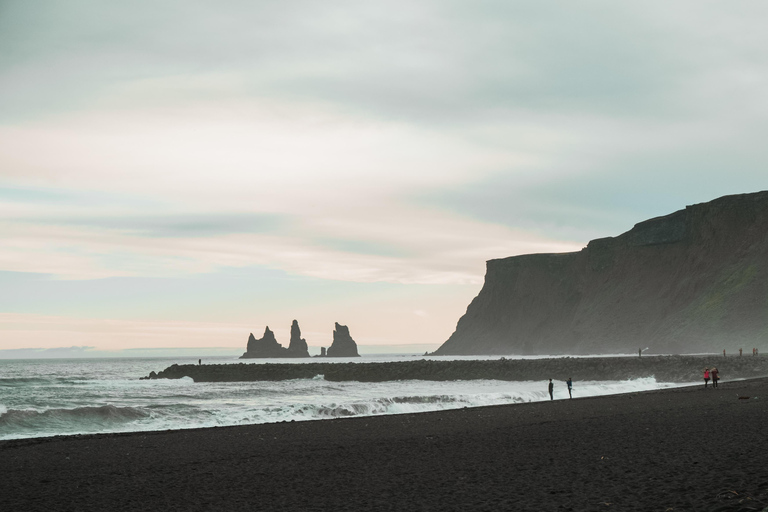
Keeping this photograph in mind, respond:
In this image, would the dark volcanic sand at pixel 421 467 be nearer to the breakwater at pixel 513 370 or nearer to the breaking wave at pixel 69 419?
the breaking wave at pixel 69 419

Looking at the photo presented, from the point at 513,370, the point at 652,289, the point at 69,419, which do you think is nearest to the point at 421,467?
the point at 69,419

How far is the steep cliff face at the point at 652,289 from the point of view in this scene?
4272 inches

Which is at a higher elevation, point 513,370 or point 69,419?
point 69,419

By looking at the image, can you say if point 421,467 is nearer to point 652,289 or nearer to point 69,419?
point 69,419

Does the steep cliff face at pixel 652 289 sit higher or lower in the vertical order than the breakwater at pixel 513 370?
higher

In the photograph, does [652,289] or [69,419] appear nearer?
[69,419]

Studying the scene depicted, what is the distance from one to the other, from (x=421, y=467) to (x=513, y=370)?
6233 centimetres

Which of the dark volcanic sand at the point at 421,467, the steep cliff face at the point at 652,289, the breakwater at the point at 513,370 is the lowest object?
the breakwater at the point at 513,370

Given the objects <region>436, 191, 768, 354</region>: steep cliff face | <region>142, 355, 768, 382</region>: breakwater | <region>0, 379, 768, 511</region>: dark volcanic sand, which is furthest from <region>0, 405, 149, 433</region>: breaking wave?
<region>436, 191, 768, 354</region>: steep cliff face

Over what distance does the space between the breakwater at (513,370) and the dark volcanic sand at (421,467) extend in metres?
40.8

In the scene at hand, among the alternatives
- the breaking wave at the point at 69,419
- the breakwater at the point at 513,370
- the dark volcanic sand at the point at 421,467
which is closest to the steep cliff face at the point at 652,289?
the breakwater at the point at 513,370

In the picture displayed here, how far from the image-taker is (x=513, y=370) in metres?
74.1

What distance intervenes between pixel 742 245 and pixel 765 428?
4525 inches

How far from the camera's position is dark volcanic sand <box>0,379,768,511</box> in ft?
33.3
